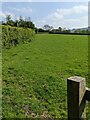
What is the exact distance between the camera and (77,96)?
145 centimetres

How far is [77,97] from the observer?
57.3 inches

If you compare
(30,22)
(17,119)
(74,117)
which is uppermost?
(30,22)

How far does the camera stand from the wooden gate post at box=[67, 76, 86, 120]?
1444 millimetres

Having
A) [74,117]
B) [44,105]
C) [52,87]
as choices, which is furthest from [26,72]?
[74,117]

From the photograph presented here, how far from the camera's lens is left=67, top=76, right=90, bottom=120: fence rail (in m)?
1.45

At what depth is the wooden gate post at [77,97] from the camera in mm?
1444

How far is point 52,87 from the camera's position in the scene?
15.1 ft

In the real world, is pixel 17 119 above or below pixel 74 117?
below

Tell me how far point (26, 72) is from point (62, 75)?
3.70 ft

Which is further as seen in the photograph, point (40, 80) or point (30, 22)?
point (30, 22)

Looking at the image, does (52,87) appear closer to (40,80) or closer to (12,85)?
(40,80)

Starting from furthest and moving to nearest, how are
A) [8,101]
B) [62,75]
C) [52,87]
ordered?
[62,75], [52,87], [8,101]

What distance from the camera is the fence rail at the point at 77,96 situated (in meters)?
1.45

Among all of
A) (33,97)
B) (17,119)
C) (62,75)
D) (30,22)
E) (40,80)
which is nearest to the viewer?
(17,119)
